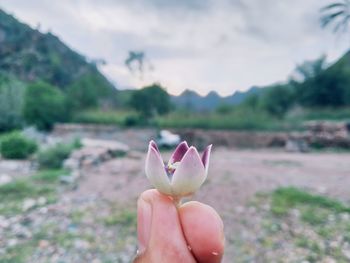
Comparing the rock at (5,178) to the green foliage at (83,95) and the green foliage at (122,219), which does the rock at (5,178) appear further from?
the green foliage at (83,95)

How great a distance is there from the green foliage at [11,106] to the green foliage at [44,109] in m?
0.30

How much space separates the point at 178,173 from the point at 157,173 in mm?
39

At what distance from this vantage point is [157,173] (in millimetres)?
616

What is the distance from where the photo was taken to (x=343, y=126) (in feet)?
36.7

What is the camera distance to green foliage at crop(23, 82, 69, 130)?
14719 millimetres

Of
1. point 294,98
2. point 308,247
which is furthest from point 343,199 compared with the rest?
point 294,98

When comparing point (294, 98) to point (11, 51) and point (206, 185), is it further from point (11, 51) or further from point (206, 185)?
point (11, 51)

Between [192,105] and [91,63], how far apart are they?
17427mm

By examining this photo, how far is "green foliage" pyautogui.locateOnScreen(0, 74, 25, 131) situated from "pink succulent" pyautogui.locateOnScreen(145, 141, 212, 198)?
14.6m

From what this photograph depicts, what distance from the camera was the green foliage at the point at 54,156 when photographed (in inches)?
244

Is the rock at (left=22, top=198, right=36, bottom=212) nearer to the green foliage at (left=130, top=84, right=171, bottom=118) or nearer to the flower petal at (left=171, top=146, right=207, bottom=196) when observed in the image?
the flower petal at (left=171, top=146, right=207, bottom=196)

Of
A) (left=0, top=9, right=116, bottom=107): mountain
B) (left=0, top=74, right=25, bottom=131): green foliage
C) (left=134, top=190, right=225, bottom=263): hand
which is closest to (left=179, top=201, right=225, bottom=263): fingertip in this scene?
(left=134, top=190, right=225, bottom=263): hand

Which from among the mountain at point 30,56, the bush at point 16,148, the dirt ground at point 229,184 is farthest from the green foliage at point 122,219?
the mountain at point 30,56

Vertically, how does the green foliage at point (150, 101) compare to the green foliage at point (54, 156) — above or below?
above
